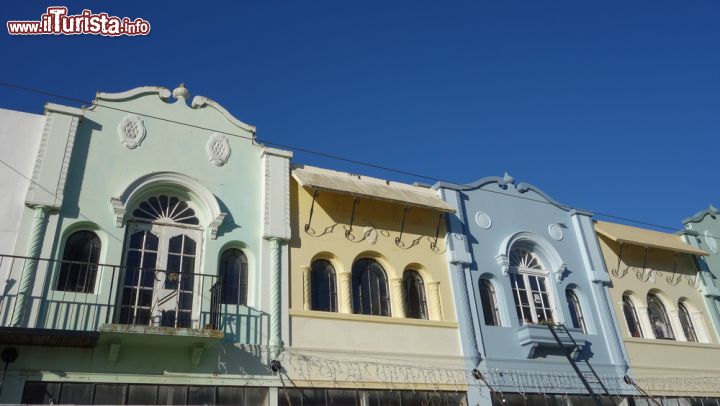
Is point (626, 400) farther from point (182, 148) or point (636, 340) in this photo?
point (182, 148)

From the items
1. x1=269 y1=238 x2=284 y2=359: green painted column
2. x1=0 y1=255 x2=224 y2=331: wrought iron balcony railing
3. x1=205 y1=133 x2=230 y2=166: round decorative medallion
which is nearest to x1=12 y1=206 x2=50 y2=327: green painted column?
x1=0 y1=255 x2=224 y2=331: wrought iron balcony railing

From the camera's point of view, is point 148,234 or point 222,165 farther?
point 222,165

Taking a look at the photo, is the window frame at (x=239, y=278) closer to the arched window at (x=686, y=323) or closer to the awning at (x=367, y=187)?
the awning at (x=367, y=187)

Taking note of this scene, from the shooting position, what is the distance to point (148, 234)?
517 inches

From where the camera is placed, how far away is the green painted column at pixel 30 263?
10.9 meters

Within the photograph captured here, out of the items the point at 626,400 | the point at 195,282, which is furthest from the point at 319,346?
the point at 626,400

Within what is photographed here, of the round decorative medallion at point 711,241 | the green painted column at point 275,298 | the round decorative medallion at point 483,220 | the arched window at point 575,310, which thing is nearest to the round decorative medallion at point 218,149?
the green painted column at point 275,298

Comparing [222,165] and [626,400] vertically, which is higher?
[222,165]

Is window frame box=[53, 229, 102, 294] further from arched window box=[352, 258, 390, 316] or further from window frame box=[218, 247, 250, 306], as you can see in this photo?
arched window box=[352, 258, 390, 316]

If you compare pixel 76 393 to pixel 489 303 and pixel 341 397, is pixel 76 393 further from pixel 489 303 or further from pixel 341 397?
pixel 489 303

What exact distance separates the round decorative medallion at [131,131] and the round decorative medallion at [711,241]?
18.7 metres

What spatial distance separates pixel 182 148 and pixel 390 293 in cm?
591

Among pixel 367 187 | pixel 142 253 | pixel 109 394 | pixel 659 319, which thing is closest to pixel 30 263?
pixel 142 253

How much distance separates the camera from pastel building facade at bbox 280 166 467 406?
43.4ft
